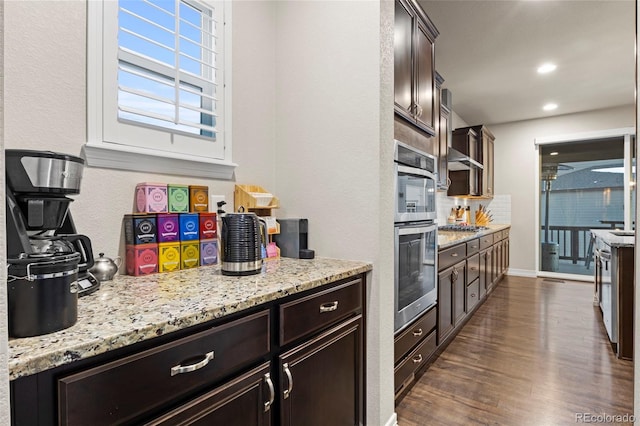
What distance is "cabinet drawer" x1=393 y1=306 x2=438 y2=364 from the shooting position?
1923 mm

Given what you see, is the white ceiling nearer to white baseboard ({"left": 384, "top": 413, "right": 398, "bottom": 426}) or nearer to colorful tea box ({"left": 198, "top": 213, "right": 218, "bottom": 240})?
colorful tea box ({"left": 198, "top": 213, "right": 218, "bottom": 240})

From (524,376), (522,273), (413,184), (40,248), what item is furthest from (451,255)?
(522,273)

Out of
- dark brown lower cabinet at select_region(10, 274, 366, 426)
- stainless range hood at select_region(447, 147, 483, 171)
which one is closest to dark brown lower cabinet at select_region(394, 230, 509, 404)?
dark brown lower cabinet at select_region(10, 274, 366, 426)

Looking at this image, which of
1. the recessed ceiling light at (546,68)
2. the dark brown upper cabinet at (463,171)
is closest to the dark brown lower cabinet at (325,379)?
the recessed ceiling light at (546,68)

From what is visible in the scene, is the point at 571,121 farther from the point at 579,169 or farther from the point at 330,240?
the point at 330,240

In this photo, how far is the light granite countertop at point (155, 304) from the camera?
0.65 meters

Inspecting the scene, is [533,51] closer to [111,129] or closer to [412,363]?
[412,363]

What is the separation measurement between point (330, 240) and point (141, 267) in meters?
0.87

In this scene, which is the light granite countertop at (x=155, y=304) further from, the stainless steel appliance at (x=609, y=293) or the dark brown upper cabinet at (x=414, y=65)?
the stainless steel appliance at (x=609, y=293)

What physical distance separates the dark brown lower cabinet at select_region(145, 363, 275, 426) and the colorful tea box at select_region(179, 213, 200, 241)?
0.67m

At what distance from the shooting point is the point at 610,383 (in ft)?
7.43

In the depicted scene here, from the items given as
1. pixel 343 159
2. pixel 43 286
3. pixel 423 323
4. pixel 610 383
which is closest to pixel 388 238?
pixel 343 159

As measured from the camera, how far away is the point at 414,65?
2.19 metres

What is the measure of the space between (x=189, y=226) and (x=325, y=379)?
854mm
